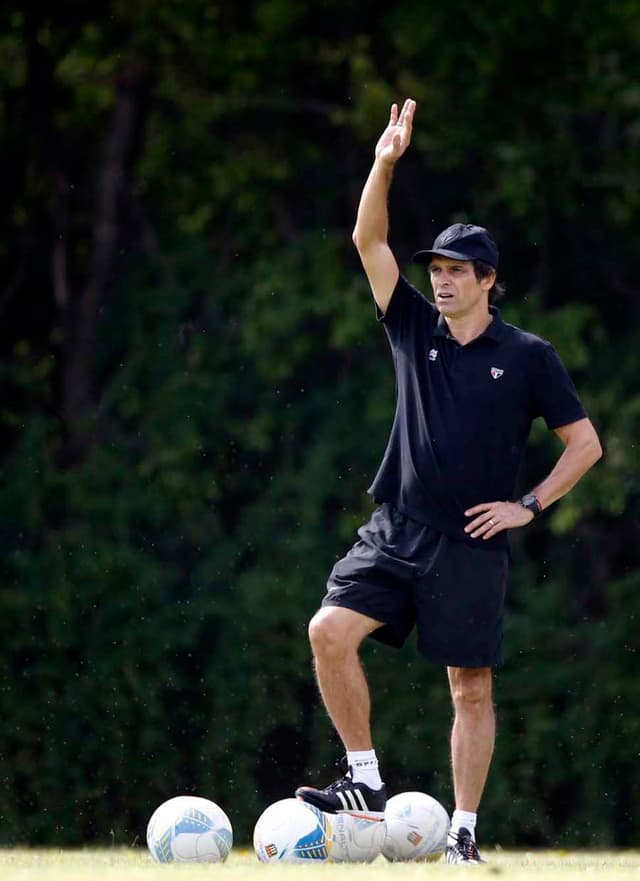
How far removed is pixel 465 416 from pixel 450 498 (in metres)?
0.32

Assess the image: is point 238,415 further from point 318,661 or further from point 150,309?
point 318,661

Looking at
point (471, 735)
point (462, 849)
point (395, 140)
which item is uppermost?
point (395, 140)

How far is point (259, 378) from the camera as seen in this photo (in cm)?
1523

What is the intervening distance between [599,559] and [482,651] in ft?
29.3

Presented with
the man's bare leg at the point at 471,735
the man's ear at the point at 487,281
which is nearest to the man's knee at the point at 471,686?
the man's bare leg at the point at 471,735

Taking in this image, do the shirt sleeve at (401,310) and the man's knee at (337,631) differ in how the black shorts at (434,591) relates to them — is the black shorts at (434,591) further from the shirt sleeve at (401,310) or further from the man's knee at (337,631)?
the shirt sleeve at (401,310)

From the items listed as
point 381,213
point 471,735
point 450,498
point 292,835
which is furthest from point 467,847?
point 381,213

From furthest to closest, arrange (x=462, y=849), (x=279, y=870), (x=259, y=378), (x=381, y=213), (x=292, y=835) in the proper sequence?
(x=259, y=378) → (x=381, y=213) → (x=462, y=849) → (x=292, y=835) → (x=279, y=870)

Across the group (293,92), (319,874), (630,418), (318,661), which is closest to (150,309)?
(293,92)

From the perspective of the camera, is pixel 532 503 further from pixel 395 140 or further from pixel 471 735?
pixel 395 140

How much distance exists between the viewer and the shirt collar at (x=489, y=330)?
6574 millimetres

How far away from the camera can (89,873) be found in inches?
220

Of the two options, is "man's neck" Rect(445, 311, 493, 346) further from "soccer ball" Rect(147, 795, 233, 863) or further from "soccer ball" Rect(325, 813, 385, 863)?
"soccer ball" Rect(147, 795, 233, 863)

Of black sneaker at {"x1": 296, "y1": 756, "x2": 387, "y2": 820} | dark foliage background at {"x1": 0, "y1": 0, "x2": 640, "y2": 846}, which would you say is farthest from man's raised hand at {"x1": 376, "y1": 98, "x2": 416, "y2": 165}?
dark foliage background at {"x1": 0, "y1": 0, "x2": 640, "y2": 846}
